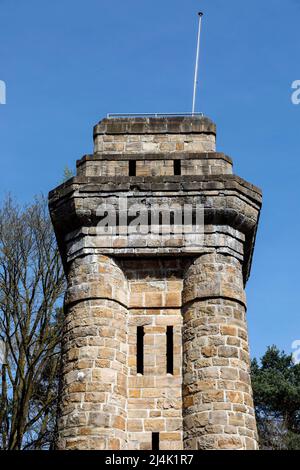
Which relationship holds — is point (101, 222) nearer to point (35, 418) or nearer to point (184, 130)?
point (184, 130)

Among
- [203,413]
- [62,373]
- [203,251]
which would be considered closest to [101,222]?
[203,251]

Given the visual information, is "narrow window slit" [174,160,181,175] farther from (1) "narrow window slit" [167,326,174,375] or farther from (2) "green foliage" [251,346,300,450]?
(2) "green foliage" [251,346,300,450]

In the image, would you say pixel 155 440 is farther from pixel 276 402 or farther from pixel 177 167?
pixel 276 402

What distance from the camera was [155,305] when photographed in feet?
36.2

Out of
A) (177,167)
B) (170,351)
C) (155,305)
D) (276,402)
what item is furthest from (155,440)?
(276,402)

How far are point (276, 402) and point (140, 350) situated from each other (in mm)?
23000

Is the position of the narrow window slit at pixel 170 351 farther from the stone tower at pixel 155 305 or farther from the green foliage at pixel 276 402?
the green foliage at pixel 276 402

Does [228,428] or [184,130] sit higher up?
[184,130]

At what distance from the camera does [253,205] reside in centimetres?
1162

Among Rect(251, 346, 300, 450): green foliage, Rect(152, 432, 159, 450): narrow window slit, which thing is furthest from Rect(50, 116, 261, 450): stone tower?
Rect(251, 346, 300, 450): green foliage

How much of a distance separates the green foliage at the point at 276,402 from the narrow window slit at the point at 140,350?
20609mm

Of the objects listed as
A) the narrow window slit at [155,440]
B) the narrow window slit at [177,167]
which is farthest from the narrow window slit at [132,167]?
the narrow window slit at [155,440]

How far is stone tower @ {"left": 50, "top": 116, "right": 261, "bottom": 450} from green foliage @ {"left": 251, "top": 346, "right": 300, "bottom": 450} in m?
20.4
